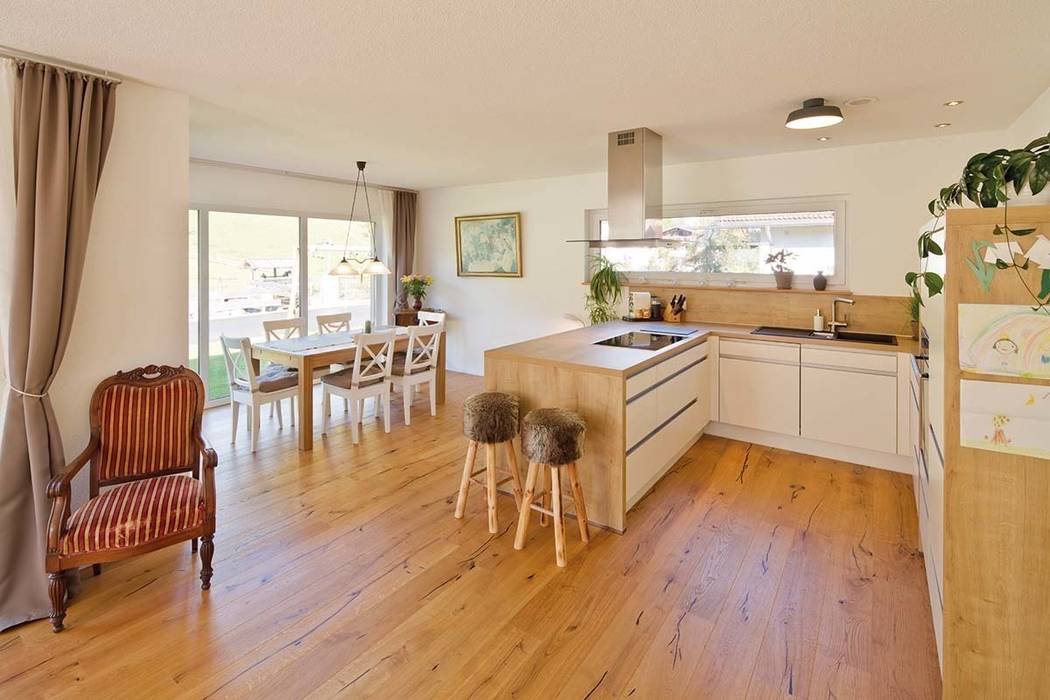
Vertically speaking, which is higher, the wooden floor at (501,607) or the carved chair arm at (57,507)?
the carved chair arm at (57,507)

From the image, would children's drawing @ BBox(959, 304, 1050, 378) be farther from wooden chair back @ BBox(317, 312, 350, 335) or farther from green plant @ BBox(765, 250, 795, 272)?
wooden chair back @ BBox(317, 312, 350, 335)

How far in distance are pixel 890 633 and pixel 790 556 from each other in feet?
2.02

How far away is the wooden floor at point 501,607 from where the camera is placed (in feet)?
6.35

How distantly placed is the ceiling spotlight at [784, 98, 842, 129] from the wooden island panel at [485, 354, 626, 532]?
1831 mm

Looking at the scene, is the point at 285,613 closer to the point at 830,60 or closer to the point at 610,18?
the point at 610,18

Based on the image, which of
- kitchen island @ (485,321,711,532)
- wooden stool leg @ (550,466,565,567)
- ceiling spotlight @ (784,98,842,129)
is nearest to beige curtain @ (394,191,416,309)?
kitchen island @ (485,321,711,532)

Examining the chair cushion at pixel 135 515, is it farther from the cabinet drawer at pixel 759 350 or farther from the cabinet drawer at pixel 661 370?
the cabinet drawer at pixel 759 350

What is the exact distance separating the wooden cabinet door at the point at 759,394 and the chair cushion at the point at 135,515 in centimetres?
368

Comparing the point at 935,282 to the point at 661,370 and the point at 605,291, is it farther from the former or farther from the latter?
the point at 605,291

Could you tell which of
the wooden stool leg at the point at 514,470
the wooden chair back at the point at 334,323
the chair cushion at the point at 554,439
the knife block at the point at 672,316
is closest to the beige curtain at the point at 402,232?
the wooden chair back at the point at 334,323

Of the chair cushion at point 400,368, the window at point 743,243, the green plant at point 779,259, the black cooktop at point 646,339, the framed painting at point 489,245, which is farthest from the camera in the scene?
the framed painting at point 489,245

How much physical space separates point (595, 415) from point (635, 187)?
70.6 inches

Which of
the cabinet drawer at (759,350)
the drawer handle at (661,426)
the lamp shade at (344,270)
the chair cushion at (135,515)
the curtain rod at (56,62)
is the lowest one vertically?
the chair cushion at (135,515)

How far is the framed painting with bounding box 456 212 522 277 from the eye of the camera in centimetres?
635
